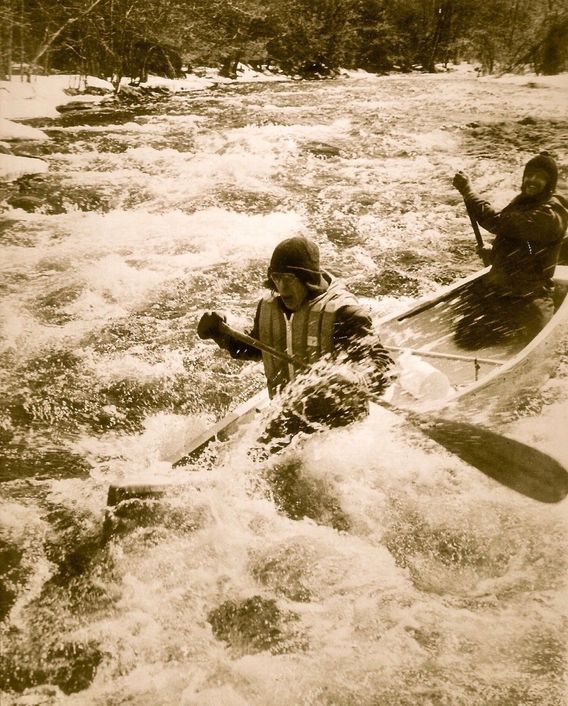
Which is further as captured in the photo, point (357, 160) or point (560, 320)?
point (357, 160)

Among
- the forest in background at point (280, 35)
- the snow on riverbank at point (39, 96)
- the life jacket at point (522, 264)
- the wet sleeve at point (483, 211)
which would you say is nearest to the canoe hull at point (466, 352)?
the life jacket at point (522, 264)

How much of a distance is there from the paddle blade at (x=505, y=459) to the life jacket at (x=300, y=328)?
1.69 feet

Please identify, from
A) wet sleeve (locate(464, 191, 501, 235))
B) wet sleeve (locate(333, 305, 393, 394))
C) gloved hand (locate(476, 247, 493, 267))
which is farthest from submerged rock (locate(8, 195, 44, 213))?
gloved hand (locate(476, 247, 493, 267))

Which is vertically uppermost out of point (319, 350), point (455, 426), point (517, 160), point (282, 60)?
point (282, 60)

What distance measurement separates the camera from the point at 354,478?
1966mm

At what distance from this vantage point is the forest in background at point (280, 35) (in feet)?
6.38

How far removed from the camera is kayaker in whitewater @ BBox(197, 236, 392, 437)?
5.73 feet

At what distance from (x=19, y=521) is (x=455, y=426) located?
1656 mm

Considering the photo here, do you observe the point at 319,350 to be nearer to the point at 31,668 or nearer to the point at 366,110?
the point at 31,668

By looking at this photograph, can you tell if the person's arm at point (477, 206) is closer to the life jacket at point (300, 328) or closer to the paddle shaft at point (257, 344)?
the life jacket at point (300, 328)

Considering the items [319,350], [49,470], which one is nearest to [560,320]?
[319,350]

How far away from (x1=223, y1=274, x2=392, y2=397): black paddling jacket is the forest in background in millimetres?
1172

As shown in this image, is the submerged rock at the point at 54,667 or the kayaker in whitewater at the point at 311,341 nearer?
the submerged rock at the point at 54,667

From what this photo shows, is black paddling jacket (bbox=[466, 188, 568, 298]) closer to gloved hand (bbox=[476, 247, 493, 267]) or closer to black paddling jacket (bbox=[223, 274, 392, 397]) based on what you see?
gloved hand (bbox=[476, 247, 493, 267])
